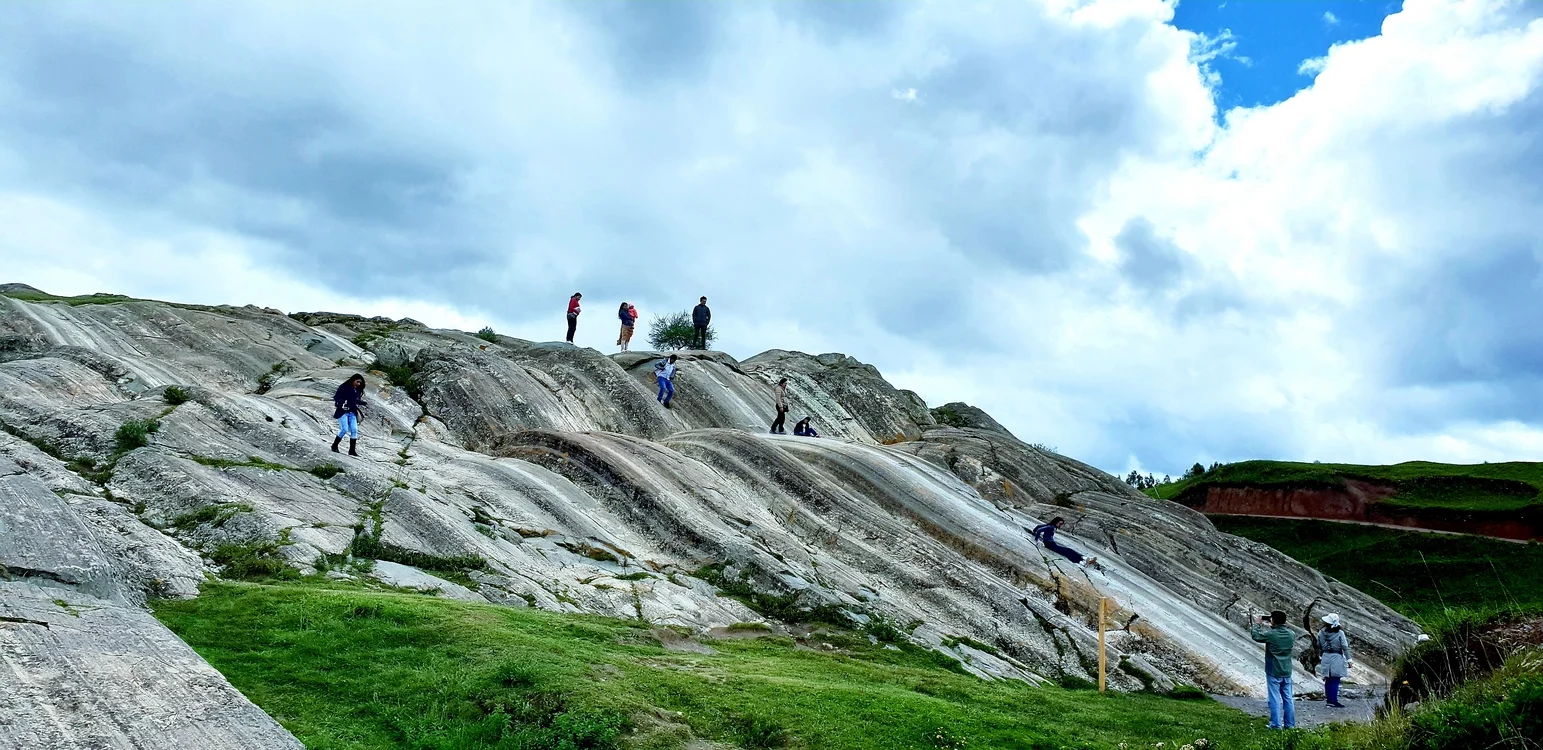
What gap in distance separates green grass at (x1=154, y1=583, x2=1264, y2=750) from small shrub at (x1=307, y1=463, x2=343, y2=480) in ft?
21.7

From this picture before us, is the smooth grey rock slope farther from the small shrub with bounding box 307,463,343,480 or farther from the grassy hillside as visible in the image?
the grassy hillside

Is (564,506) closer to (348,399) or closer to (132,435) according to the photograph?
(348,399)

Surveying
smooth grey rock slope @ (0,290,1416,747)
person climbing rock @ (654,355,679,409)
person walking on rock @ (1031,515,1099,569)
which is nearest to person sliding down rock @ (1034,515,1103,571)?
person walking on rock @ (1031,515,1099,569)

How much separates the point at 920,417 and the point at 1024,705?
40.4m

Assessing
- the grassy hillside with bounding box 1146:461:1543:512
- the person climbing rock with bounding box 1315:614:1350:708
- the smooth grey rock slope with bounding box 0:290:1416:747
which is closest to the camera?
the smooth grey rock slope with bounding box 0:290:1416:747

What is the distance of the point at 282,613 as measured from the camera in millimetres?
17516

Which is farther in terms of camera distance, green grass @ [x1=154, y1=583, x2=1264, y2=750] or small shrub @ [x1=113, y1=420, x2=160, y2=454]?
small shrub @ [x1=113, y1=420, x2=160, y2=454]

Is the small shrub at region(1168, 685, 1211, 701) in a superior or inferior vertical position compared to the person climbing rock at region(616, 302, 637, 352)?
inferior

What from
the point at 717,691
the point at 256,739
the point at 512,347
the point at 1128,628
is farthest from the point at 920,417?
the point at 256,739

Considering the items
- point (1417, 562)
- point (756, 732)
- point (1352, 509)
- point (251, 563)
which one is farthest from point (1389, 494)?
point (251, 563)

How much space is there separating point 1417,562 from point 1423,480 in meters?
14.7

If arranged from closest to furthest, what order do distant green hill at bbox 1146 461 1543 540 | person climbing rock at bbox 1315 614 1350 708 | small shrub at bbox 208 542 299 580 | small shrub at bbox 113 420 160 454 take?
1. small shrub at bbox 208 542 299 580
2. person climbing rock at bbox 1315 614 1350 708
3. small shrub at bbox 113 420 160 454
4. distant green hill at bbox 1146 461 1543 540

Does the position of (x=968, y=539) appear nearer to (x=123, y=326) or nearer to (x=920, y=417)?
(x=920, y=417)

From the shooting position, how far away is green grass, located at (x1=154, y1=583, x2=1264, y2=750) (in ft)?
46.5
